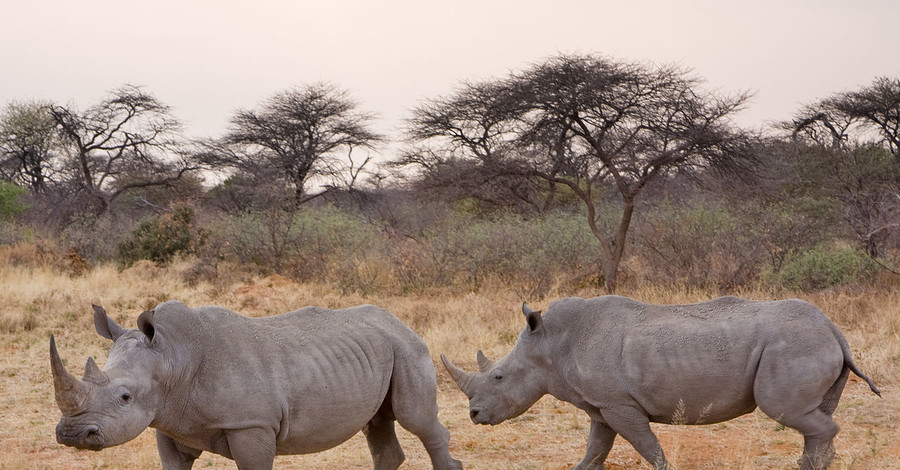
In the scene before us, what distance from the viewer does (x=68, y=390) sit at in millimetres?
3930

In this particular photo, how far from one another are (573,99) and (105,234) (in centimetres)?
1203

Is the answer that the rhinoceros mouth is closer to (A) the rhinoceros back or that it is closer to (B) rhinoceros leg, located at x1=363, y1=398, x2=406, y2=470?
(A) the rhinoceros back

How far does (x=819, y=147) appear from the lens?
97.1ft

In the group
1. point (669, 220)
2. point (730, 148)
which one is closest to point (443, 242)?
point (669, 220)

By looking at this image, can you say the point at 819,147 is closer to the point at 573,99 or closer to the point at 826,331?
the point at 573,99

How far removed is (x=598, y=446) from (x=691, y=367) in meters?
0.89

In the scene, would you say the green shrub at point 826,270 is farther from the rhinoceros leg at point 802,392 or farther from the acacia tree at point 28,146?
the acacia tree at point 28,146

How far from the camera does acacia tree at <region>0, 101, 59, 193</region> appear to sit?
3384 centimetres

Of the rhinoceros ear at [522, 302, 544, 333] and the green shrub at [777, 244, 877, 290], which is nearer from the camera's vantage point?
the rhinoceros ear at [522, 302, 544, 333]

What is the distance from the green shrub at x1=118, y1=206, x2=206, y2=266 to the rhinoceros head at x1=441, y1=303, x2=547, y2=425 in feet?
50.9

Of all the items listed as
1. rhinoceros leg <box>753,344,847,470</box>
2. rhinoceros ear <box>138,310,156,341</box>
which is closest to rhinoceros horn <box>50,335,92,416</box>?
rhinoceros ear <box>138,310,156,341</box>

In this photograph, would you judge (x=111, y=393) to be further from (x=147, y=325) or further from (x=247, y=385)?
(x=247, y=385)

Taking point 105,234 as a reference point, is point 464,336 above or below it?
below

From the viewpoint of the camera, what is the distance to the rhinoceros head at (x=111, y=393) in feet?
13.0
